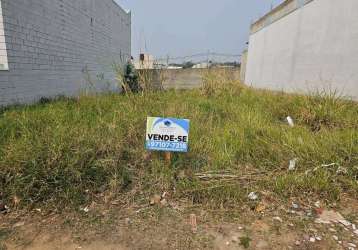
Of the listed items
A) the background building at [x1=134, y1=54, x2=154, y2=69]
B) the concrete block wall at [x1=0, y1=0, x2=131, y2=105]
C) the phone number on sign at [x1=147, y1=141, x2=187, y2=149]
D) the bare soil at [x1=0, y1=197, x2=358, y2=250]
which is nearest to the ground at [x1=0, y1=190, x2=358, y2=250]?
the bare soil at [x1=0, y1=197, x2=358, y2=250]

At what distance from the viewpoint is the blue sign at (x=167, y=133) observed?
2.34m

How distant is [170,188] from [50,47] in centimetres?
524

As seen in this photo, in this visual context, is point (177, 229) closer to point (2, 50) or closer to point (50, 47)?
point (2, 50)

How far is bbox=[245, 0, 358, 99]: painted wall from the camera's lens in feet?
17.9

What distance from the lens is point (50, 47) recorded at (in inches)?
228

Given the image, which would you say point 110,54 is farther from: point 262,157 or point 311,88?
point 262,157

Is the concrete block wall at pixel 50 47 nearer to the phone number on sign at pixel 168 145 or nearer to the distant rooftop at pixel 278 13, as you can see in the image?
the phone number on sign at pixel 168 145

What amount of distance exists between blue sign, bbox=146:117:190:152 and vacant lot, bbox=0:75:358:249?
0.24 metres

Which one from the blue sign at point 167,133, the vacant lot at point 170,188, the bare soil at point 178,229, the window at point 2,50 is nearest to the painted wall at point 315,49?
the vacant lot at point 170,188

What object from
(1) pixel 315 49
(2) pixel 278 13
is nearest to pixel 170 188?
(1) pixel 315 49

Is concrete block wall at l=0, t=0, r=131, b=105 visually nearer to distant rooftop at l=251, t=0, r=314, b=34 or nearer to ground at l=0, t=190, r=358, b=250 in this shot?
ground at l=0, t=190, r=358, b=250

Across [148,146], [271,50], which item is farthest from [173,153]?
[271,50]

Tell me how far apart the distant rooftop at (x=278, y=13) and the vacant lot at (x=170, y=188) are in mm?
6952

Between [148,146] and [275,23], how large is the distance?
10.6 m
